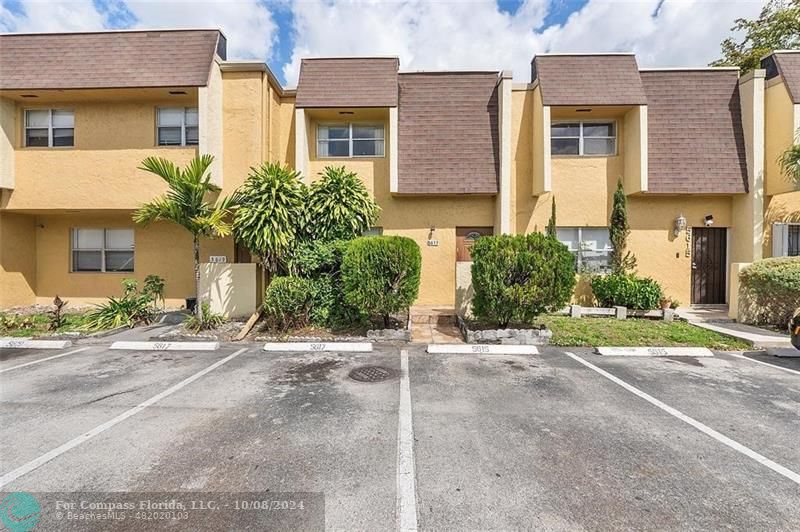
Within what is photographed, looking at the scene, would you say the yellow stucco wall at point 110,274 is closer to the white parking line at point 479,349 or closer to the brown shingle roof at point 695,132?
the white parking line at point 479,349

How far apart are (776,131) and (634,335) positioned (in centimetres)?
837

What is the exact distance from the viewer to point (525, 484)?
2.95 m

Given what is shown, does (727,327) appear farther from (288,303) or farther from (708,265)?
(288,303)

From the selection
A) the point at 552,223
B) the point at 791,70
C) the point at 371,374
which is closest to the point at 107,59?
the point at 371,374

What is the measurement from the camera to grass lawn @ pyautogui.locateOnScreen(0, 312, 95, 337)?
25.9ft

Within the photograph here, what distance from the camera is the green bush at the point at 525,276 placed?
7211 mm

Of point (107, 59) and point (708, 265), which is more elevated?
point (107, 59)

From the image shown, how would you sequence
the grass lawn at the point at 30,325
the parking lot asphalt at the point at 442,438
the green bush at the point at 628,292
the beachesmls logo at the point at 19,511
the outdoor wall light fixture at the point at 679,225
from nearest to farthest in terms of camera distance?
the beachesmls logo at the point at 19,511
the parking lot asphalt at the point at 442,438
the grass lawn at the point at 30,325
the green bush at the point at 628,292
the outdoor wall light fixture at the point at 679,225

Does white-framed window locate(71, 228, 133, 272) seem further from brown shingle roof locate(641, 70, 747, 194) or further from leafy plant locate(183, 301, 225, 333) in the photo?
brown shingle roof locate(641, 70, 747, 194)

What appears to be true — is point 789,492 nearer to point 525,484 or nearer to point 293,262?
point 525,484

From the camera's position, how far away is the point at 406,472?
3.11 metres

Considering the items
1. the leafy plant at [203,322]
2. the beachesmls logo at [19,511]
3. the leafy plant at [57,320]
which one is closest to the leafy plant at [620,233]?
the leafy plant at [203,322]

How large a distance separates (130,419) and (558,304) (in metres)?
7.55

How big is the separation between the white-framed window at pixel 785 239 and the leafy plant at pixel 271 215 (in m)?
14.1
